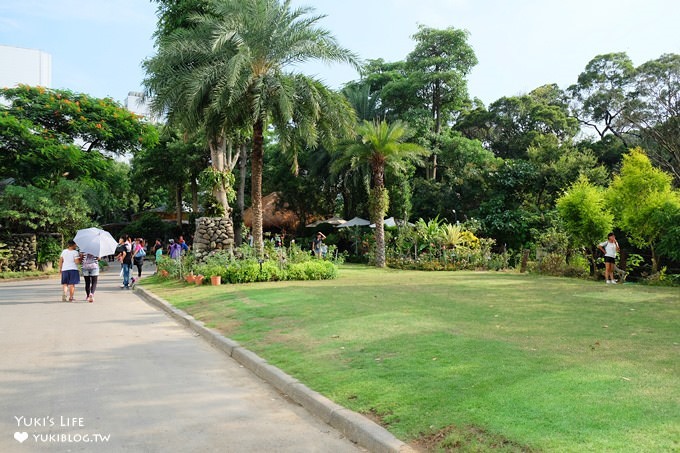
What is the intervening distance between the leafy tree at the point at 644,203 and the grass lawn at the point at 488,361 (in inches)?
173

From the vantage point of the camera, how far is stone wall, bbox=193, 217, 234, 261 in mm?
A: 22094

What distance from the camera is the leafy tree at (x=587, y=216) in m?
19.3

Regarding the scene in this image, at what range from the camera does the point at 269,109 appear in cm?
2080

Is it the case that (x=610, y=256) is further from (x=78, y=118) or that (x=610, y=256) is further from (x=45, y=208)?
(x=78, y=118)

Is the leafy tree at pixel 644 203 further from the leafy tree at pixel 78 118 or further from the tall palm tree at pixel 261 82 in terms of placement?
the leafy tree at pixel 78 118

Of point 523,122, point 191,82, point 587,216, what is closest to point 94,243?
point 191,82

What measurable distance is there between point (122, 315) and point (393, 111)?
111 ft

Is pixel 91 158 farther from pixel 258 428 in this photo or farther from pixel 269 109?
pixel 258 428

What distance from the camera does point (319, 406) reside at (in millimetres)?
5523

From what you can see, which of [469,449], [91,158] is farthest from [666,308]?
[91,158]

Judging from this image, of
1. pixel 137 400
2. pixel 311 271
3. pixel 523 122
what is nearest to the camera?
pixel 137 400

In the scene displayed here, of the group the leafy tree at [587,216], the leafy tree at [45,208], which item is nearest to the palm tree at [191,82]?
the leafy tree at [45,208]

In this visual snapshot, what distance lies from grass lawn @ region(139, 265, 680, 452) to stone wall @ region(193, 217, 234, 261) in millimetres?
8460

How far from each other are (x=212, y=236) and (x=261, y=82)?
6.30m
